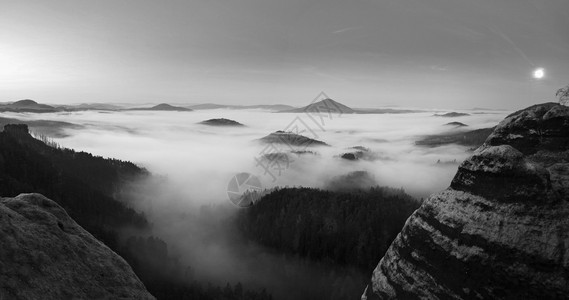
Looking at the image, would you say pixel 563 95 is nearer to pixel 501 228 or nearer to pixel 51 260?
pixel 501 228

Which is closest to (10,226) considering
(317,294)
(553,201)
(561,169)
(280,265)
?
(553,201)

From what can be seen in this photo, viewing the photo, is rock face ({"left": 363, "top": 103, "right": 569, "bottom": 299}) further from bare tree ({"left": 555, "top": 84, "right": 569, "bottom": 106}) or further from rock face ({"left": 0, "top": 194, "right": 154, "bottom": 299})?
rock face ({"left": 0, "top": 194, "right": 154, "bottom": 299})

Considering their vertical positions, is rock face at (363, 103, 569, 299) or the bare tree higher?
the bare tree

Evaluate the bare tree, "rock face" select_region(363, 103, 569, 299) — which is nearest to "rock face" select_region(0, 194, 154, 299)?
"rock face" select_region(363, 103, 569, 299)

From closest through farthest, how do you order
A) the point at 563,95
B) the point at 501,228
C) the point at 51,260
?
the point at 51,260, the point at 501,228, the point at 563,95

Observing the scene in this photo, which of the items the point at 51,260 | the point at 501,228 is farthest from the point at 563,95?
the point at 51,260
